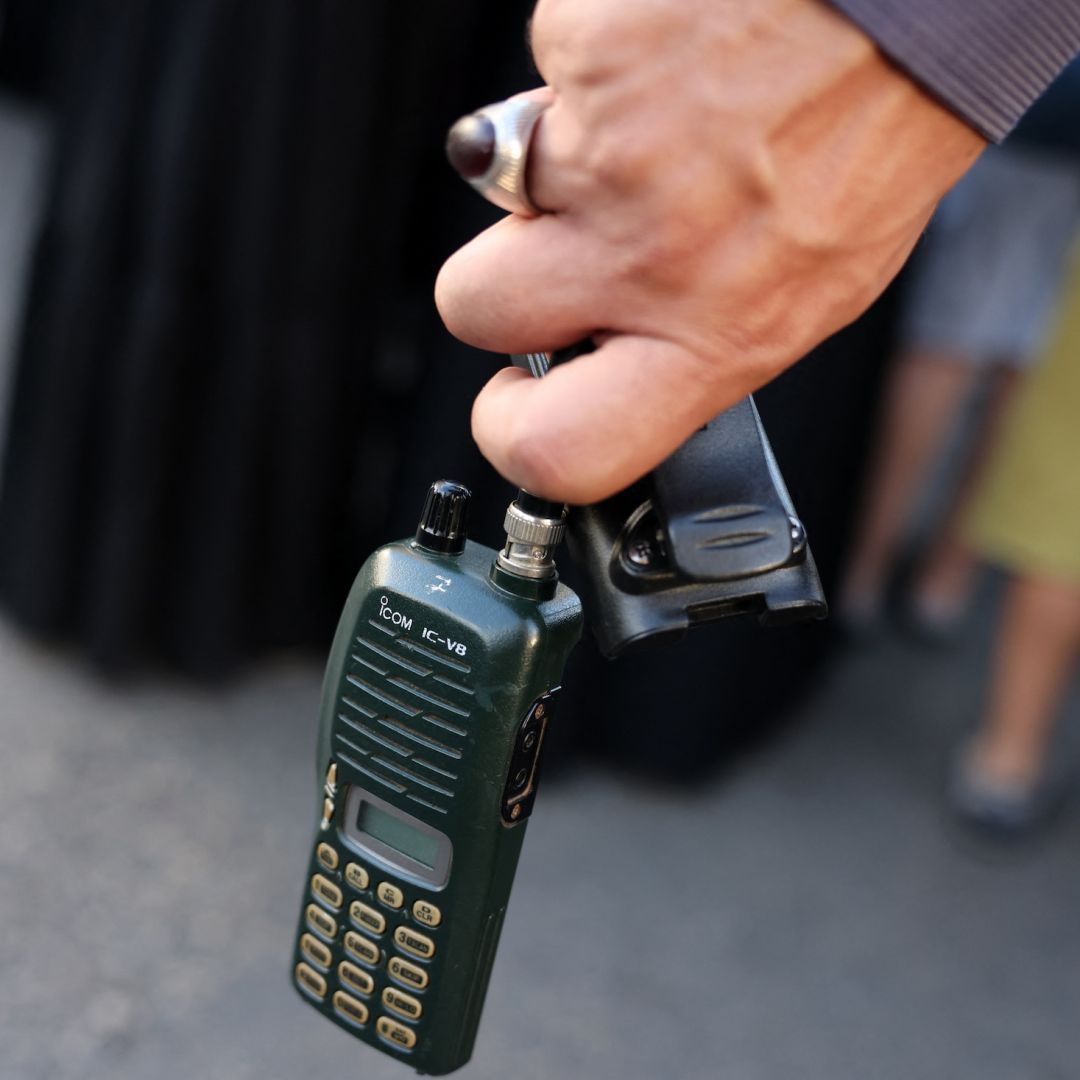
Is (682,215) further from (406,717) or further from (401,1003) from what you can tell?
(401,1003)

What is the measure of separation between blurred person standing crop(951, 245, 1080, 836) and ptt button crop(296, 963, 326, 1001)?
1.36 m

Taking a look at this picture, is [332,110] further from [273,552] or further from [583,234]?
[583,234]

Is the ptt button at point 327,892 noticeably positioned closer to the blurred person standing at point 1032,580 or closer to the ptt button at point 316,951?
the ptt button at point 316,951

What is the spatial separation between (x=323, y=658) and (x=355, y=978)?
4.15 feet

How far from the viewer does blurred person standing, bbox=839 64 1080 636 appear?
2158mm

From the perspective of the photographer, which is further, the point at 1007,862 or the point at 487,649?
the point at 1007,862

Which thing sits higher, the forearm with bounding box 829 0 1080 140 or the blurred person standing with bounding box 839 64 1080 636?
the forearm with bounding box 829 0 1080 140

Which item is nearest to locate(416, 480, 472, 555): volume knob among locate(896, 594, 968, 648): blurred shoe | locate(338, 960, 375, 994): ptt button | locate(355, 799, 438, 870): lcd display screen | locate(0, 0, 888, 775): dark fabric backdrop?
locate(355, 799, 438, 870): lcd display screen

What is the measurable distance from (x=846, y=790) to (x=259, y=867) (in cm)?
85

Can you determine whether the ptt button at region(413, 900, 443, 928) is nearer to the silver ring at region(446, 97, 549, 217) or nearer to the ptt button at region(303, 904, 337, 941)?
the ptt button at region(303, 904, 337, 941)

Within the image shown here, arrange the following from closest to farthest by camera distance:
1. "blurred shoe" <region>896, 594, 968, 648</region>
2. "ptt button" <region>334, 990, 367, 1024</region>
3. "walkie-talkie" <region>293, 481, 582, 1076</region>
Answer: "walkie-talkie" <region>293, 481, 582, 1076</region>
"ptt button" <region>334, 990, 367, 1024</region>
"blurred shoe" <region>896, 594, 968, 648</region>

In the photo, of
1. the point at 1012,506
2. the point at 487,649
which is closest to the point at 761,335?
the point at 487,649

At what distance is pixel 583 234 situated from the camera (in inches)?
20.2

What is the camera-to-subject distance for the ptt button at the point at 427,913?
0.71 meters
